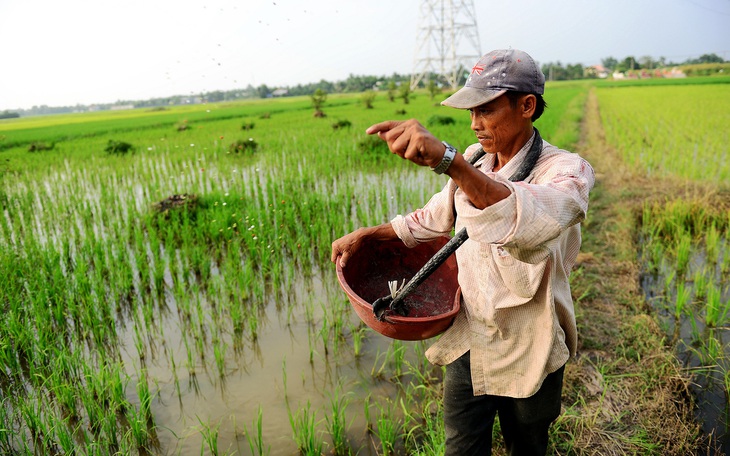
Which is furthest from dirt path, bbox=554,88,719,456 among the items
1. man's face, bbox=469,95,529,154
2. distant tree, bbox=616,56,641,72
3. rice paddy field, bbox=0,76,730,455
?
distant tree, bbox=616,56,641,72

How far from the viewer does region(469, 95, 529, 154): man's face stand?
1.10 metres

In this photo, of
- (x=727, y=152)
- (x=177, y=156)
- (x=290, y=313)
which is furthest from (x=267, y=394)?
(x=727, y=152)

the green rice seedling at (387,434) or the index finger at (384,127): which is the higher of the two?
the index finger at (384,127)

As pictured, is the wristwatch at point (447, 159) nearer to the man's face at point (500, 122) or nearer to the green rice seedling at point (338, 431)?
the man's face at point (500, 122)

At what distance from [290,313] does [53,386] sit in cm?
134

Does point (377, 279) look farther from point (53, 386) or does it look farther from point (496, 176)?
point (53, 386)

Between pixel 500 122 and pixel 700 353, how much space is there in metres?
2.20

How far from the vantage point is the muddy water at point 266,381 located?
81.7 inches

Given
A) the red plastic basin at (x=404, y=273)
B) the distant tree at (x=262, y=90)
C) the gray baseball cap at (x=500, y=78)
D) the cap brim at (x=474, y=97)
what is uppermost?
the distant tree at (x=262, y=90)

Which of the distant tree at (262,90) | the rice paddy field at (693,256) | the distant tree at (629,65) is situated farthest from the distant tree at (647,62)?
the rice paddy field at (693,256)

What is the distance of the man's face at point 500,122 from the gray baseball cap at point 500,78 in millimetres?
40

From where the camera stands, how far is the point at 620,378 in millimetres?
2211

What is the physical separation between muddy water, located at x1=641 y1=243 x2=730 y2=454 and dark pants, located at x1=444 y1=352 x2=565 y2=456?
114 cm

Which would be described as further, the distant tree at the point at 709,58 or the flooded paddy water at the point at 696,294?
the distant tree at the point at 709,58
